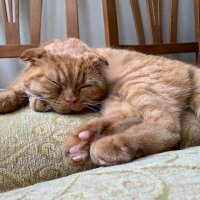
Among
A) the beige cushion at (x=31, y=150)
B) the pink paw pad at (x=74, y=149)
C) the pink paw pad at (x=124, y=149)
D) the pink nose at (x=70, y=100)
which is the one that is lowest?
the beige cushion at (x=31, y=150)

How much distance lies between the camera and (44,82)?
1049 millimetres

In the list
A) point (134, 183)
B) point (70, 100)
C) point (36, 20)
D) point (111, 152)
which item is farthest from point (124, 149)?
point (36, 20)

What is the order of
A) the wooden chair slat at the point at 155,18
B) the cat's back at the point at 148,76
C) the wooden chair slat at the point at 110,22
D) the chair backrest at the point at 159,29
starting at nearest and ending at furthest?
the cat's back at the point at 148,76
the wooden chair slat at the point at 110,22
the chair backrest at the point at 159,29
the wooden chair slat at the point at 155,18

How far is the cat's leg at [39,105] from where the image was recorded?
1059 mm

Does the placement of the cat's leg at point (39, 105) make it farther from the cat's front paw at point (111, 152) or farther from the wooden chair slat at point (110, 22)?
the wooden chair slat at point (110, 22)

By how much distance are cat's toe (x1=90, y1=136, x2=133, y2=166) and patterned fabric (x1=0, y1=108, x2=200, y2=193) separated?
7cm

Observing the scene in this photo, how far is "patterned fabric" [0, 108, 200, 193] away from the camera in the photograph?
85 cm

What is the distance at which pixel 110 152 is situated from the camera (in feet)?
2.43

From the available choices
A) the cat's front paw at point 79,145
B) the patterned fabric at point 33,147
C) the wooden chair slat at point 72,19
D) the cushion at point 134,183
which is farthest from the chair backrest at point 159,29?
the cushion at point 134,183

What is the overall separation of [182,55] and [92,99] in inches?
52.3

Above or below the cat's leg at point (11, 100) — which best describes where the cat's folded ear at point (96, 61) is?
above

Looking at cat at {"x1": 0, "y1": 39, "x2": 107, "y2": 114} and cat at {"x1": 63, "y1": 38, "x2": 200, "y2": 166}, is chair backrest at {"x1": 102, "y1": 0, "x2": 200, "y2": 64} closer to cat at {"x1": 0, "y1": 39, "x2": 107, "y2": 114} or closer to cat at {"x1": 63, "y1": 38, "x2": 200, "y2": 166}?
cat at {"x1": 63, "y1": 38, "x2": 200, "y2": 166}

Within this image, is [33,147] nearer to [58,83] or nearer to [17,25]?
[58,83]

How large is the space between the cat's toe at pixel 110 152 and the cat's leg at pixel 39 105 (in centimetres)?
34
